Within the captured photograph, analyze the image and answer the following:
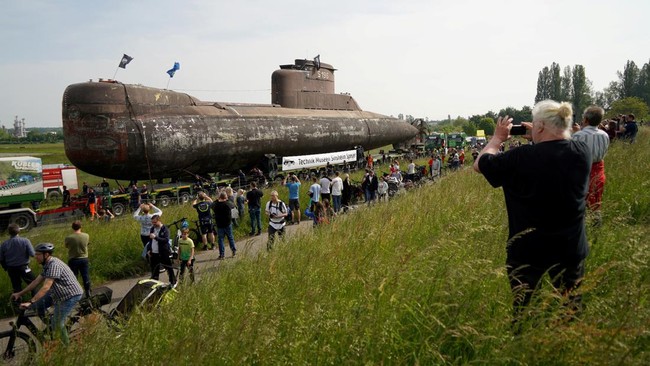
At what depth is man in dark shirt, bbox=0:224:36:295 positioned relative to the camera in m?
8.22

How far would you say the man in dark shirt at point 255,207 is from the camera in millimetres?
13618

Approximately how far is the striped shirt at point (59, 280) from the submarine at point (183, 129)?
12.7m

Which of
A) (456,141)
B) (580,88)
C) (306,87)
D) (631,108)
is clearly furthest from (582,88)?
(306,87)

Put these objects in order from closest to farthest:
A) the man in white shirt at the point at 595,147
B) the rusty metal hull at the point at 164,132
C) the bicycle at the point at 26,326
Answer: the man in white shirt at the point at 595,147 < the bicycle at the point at 26,326 < the rusty metal hull at the point at 164,132

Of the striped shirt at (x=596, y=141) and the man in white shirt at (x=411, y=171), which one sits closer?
the striped shirt at (x=596, y=141)

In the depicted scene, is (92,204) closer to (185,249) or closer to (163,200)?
(163,200)

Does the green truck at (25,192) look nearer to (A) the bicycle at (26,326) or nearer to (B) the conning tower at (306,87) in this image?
(A) the bicycle at (26,326)

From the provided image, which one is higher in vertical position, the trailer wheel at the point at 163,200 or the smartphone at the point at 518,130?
the smartphone at the point at 518,130

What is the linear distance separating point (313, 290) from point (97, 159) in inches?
640

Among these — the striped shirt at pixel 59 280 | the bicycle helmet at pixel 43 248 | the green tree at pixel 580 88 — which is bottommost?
the striped shirt at pixel 59 280

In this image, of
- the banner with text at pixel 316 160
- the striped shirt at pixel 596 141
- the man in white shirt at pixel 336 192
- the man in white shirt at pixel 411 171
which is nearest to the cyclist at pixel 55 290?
the striped shirt at pixel 596 141

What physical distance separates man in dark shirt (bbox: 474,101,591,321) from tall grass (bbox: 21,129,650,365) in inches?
5.4

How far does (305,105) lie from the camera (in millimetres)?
29688

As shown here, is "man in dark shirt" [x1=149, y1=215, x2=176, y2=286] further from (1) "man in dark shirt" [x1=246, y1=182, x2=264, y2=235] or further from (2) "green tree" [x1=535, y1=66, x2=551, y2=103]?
(2) "green tree" [x1=535, y1=66, x2=551, y2=103]
